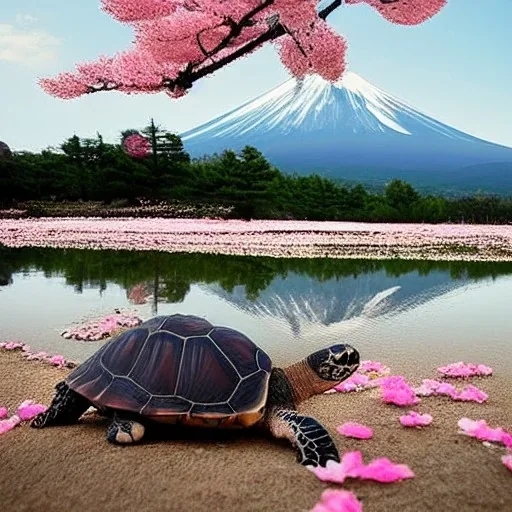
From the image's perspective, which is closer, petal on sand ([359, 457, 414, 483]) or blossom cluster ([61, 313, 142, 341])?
petal on sand ([359, 457, 414, 483])

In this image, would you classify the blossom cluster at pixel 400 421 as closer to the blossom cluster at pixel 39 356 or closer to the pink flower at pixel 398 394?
the pink flower at pixel 398 394

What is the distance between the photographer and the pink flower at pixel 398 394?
427cm

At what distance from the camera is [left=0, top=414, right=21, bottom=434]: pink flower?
3.67 metres

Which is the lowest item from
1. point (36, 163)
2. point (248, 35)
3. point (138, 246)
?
point (138, 246)

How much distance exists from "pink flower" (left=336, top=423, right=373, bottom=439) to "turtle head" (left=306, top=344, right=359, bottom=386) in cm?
25

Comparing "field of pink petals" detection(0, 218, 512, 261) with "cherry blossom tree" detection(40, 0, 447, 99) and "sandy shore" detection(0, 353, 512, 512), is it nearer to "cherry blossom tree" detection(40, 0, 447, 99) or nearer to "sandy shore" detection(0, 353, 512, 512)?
"cherry blossom tree" detection(40, 0, 447, 99)

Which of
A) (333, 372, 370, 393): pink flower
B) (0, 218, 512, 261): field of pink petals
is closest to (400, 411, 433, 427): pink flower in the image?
(333, 372, 370, 393): pink flower

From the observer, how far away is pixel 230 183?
81.3 feet

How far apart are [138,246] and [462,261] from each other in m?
6.76

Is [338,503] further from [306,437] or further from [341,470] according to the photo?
[306,437]

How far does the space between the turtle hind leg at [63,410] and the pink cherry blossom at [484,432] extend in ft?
6.92

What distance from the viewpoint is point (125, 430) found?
130 inches

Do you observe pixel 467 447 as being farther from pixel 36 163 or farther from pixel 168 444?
pixel 36 163

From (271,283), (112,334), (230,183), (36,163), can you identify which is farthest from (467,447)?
(36,163)
